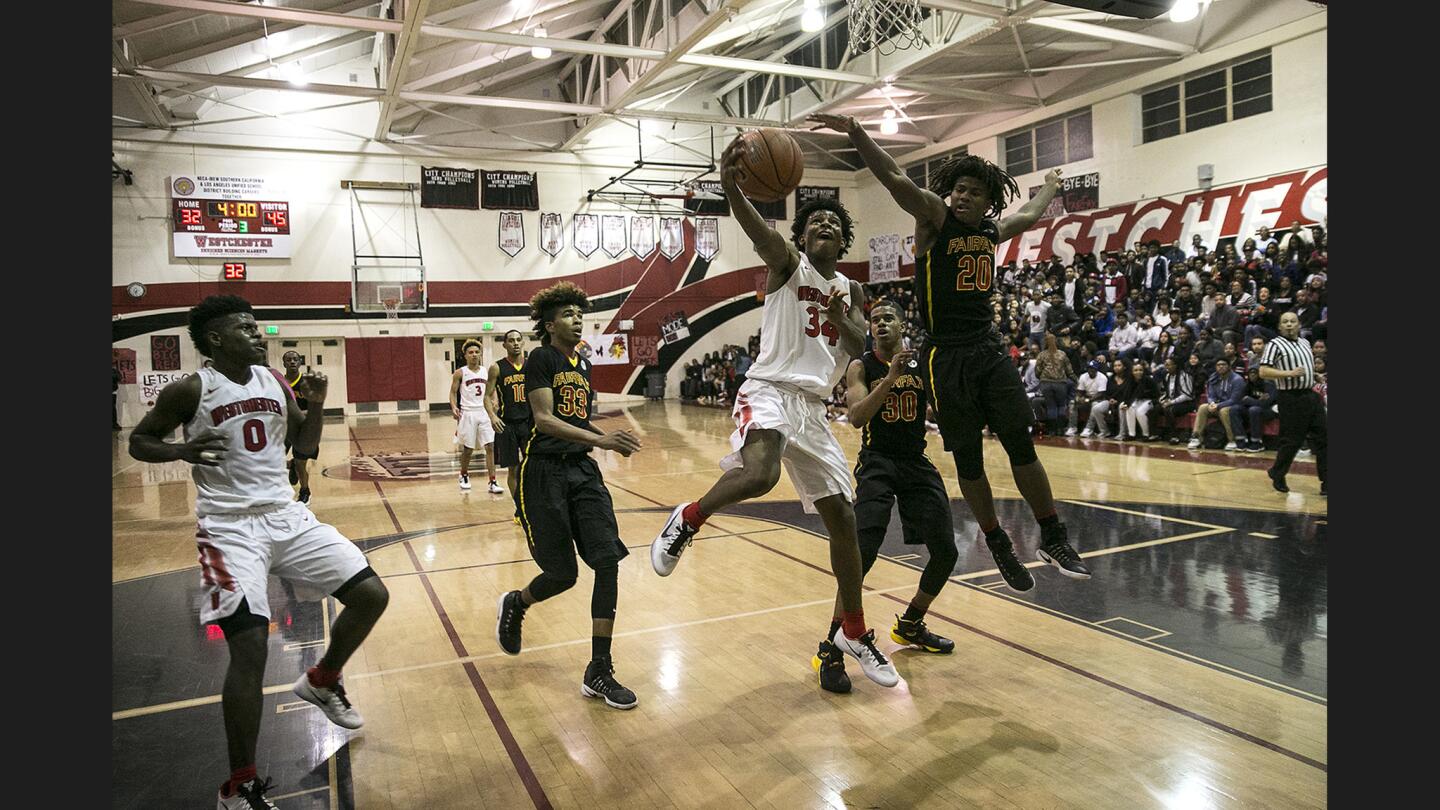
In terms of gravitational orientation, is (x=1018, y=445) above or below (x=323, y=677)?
above

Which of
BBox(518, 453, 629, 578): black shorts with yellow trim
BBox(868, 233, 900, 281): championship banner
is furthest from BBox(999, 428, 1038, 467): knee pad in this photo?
BBox(868, 233, 900, 281): championship banner

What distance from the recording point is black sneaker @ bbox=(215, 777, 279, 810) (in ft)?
9.74

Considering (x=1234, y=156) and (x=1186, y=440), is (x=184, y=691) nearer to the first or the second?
(x=1186, y=440)

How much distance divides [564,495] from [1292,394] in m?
7.32

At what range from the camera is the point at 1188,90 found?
1783 cm

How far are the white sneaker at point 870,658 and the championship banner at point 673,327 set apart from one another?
22.9 meters

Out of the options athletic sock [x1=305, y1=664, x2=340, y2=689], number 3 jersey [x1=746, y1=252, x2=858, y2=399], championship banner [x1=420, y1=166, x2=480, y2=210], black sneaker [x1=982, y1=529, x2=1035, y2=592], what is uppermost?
championship banner [x1=420, y1=166, x2=480, y2=210]

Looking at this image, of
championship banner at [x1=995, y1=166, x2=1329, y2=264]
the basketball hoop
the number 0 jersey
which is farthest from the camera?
championship banner at [x1=995, y1=166, x2=1329, y2=264]

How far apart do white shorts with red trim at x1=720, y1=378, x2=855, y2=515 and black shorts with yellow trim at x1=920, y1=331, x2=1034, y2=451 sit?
1.86ft

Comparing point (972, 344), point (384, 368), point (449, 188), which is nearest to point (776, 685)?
point (972, 344)

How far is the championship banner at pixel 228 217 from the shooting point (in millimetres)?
21766

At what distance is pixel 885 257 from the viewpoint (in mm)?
25203

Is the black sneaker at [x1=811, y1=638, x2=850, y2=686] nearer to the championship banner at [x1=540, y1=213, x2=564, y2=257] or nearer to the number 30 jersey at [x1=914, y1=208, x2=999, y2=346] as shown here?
the number 30 jersey at [x1=914, y1=208, x2=999, y2=346]

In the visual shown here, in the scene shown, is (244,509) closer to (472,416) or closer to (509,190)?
(472,416)
